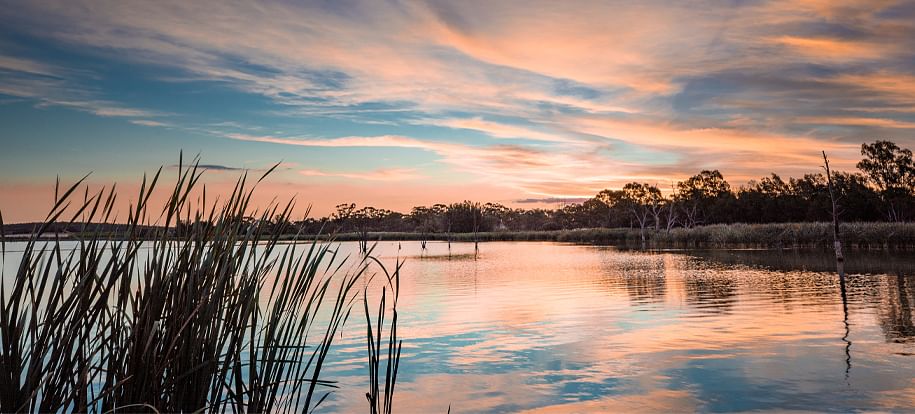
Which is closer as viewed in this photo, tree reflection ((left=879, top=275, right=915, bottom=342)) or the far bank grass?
tree reflection ((left=879, top=275, right=915, bottom=342))

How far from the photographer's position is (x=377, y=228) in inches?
6132

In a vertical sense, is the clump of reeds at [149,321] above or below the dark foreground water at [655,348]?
above

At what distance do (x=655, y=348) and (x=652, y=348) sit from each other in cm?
6

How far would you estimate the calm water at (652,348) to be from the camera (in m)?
8.59

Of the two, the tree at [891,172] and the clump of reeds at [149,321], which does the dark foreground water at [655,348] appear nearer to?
the clump of reeds at [149,321]

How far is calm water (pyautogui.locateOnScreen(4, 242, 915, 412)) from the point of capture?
8.59 m

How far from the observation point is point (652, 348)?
1198 cm

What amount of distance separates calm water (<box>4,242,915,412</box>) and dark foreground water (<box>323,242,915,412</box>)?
0.11ft

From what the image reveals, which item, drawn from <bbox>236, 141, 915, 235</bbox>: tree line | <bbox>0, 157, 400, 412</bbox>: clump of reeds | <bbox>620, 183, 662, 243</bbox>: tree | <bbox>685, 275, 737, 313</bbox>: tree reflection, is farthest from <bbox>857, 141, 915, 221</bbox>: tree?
<bbox>0, 157, 400, 412</bbox>: clump of reeds

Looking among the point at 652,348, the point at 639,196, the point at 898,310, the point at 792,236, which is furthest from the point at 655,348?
the point at 639,196

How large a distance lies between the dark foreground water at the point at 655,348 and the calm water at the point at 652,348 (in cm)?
3

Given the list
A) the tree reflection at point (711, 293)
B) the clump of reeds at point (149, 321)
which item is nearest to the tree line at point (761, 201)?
the tree reflection at point (711, 293)

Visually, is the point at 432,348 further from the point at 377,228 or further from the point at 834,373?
the point at 377,228

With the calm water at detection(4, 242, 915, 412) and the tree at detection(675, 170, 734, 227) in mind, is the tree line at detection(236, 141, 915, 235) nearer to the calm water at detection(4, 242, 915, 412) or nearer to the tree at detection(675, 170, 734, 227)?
the tree at detection(675, 170, 734, 227)
